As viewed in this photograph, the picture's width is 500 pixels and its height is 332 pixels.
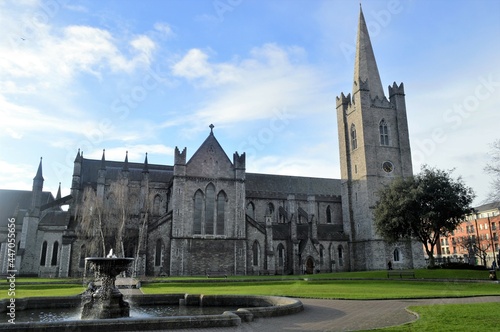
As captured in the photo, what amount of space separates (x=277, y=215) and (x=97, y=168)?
2839 cm

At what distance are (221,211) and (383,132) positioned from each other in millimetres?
28221

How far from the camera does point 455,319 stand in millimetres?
11938

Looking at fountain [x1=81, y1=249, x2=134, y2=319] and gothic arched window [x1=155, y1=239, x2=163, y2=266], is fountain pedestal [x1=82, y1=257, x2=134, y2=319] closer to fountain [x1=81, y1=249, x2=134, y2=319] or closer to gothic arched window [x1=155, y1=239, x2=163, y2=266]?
fountain [x1=81, y1=249, x2=134, y2=319]

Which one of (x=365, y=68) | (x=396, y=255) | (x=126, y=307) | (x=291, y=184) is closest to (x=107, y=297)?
(x=126, y=307)

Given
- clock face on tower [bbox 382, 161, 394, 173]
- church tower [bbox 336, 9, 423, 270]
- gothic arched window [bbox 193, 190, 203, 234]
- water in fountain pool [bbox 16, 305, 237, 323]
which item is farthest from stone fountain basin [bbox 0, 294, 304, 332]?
clock face on tower [bbox 382, 161, 394, 173]

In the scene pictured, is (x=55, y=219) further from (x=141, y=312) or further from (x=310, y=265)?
Answer: (x=141, y=312)

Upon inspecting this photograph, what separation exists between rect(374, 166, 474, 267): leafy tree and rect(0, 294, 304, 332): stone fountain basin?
1239 inches

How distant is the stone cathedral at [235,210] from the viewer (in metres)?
46.0

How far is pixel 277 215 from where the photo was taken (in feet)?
197

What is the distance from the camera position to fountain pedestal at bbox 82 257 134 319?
570 inches

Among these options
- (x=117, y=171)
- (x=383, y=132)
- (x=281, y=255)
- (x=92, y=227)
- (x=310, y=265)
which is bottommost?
(x=310, y=265)

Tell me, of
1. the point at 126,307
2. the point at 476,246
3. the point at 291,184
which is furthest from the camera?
the point at 476,246

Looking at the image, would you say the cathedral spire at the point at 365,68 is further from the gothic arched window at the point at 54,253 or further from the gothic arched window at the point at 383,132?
the gothic arched window at the point at 54,253

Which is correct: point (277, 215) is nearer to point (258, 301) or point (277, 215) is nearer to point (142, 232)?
point (142, 232)
